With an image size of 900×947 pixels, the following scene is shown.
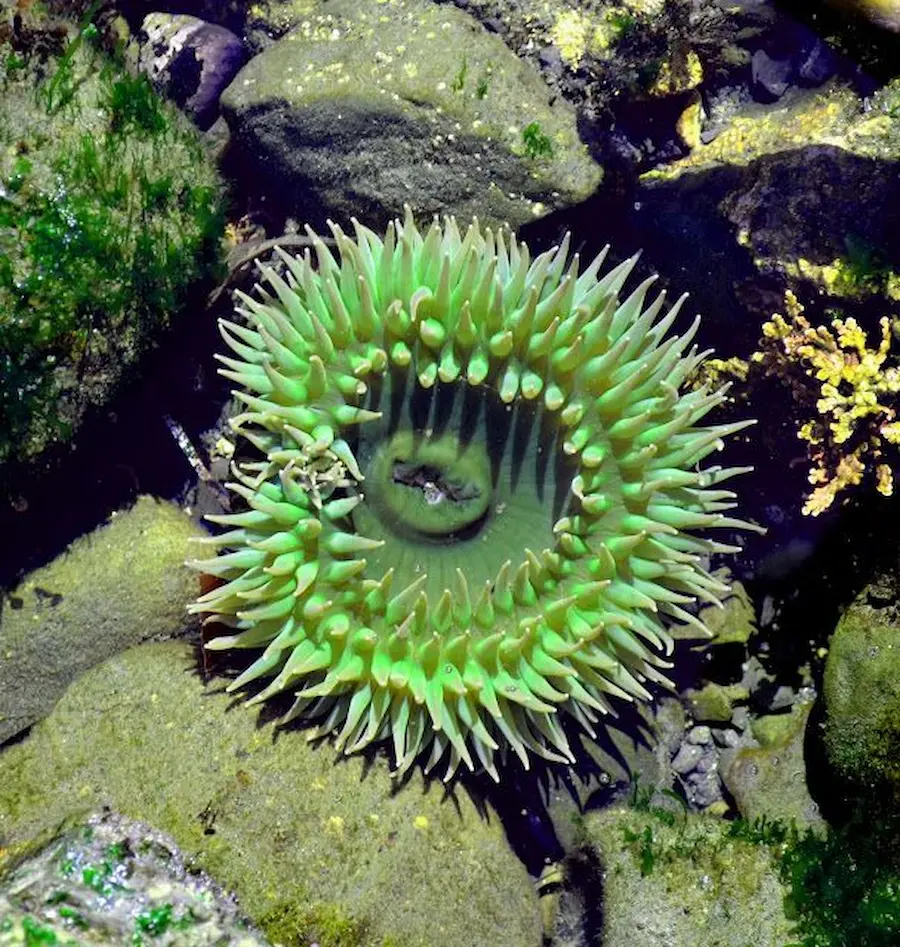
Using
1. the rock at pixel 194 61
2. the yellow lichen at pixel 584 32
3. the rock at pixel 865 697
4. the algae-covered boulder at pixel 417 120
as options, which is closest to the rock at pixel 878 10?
the algae-covered boulder at pixel 417 120

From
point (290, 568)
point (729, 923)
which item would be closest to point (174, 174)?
point (290, 568)

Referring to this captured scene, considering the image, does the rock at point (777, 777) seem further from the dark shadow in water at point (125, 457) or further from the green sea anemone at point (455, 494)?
the dark shadow in water at point (125, 457)

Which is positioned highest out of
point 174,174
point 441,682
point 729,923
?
point 174,174

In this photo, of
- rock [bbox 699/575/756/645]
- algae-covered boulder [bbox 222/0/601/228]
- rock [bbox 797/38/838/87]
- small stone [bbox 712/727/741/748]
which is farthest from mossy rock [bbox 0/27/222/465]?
small stone [bbox 712/727/741/748]

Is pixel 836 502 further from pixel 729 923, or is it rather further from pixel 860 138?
pixel 729 923

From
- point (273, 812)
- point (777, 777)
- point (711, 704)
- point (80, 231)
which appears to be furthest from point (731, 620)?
point (80, 231)

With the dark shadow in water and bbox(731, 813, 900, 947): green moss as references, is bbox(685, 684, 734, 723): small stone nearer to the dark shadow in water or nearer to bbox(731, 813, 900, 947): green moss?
bbox(731, 813, 900, 947): green moss
